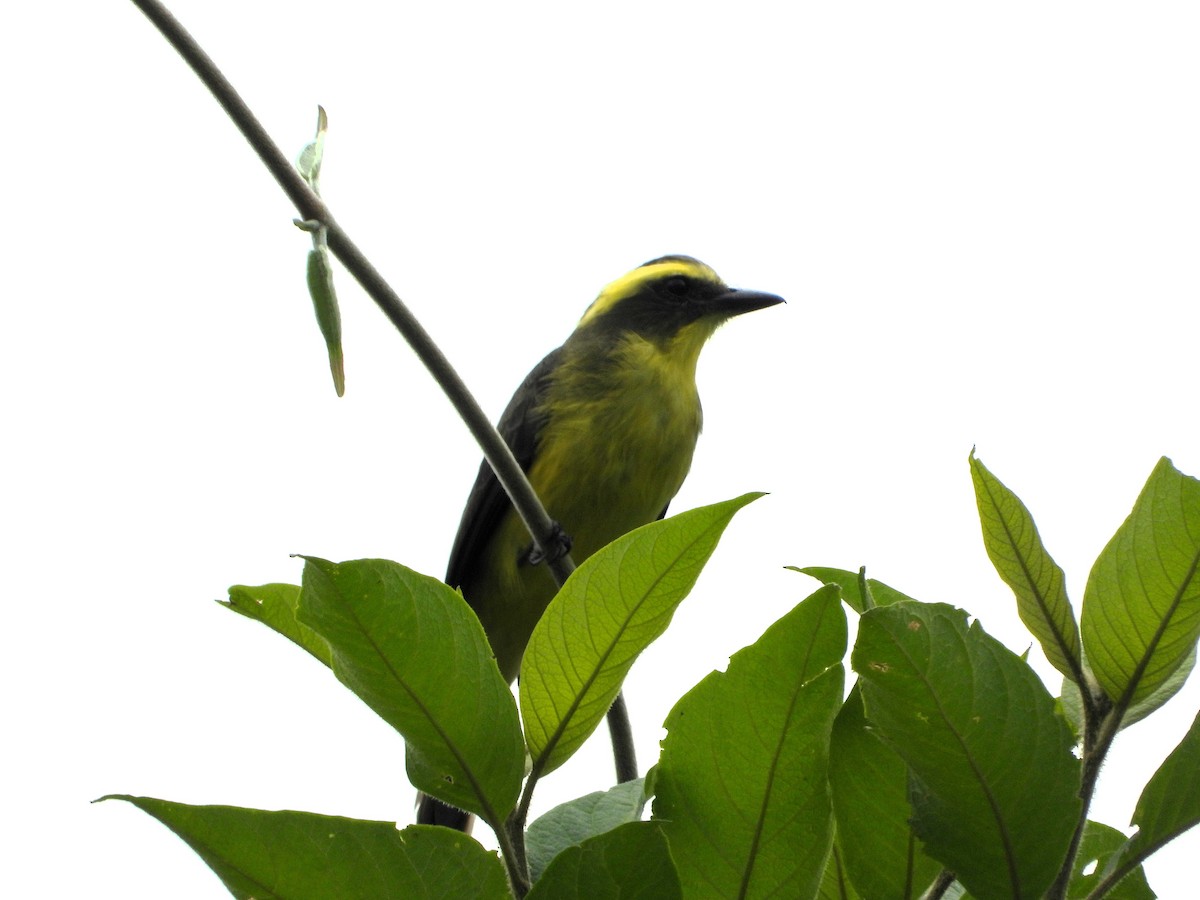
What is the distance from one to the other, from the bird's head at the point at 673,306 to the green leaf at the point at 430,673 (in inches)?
174

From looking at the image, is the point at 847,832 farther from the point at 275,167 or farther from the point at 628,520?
the point at 628,520

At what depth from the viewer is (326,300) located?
5.15 ft

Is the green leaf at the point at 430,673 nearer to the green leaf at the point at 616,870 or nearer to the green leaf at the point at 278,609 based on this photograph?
the green leaf at the point at 616,870

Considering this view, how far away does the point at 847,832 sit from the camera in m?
1.39

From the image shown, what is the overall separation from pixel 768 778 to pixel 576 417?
3.98 meters

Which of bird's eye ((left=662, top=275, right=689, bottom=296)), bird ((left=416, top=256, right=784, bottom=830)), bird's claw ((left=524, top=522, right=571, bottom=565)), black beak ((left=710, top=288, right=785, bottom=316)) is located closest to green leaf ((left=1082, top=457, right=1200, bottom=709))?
bird's claw ((left=524, top=522, right=571, bottom=565))

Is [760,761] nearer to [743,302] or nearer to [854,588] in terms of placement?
[854,588]

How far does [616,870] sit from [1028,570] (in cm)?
53

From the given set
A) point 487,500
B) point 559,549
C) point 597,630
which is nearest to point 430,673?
point 597,630

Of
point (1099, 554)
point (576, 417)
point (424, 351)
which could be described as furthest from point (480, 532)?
point (1099, 554)

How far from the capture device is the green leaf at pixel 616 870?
3.85 ft

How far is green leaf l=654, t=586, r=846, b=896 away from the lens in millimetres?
A: 1342

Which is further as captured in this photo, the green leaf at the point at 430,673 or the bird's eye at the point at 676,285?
the bird's eye at the point at 676,285

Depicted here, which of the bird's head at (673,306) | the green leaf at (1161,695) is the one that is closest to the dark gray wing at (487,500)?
the bird's head at (673,306)
